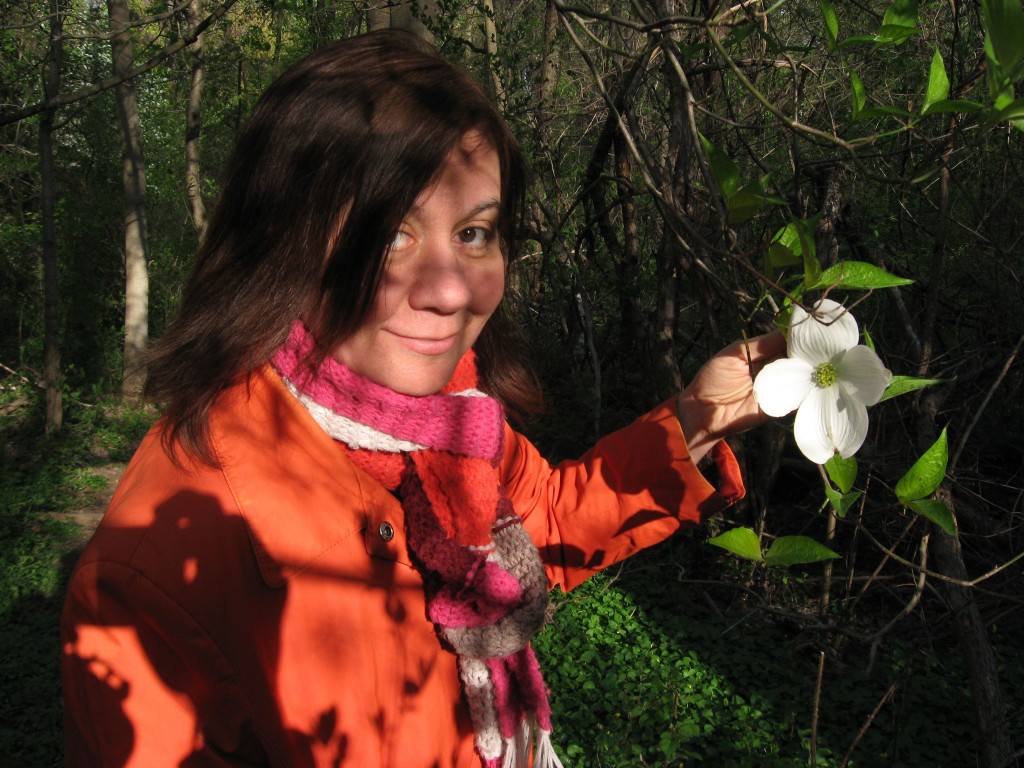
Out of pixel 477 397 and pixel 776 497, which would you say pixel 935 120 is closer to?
pixel 776 497

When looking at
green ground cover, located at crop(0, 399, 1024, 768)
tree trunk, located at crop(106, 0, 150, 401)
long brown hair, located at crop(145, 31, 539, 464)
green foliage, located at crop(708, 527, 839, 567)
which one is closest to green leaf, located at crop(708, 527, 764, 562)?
green foliage, located at crop(708, 527, 839, 567)

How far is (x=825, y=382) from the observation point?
872 millimetres

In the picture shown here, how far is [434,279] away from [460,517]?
426 millimetres

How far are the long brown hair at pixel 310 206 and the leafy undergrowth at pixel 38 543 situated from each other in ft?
10.1

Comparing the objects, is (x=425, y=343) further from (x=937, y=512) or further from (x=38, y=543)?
(x=38, y=543)

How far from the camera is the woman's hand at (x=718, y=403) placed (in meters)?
1.27

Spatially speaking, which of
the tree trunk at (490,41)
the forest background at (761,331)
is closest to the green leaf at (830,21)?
the forest background at (761,331)

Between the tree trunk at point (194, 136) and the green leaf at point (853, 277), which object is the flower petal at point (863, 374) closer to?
the green leaf at point (853, 277)

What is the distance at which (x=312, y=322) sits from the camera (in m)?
1.28

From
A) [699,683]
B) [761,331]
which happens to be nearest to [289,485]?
[761,331]

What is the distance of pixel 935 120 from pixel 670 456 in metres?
2.43

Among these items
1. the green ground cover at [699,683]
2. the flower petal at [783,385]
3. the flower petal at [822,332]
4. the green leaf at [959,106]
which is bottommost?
the green ground cover at [699,683]

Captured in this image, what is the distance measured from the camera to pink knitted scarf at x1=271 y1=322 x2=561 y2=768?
1281 mm

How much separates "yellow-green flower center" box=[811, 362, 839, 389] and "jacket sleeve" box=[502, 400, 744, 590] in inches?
21.2
